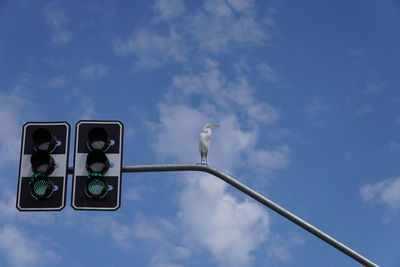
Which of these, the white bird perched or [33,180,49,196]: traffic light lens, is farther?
the white bird perched

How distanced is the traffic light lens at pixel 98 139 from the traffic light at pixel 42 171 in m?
0.33

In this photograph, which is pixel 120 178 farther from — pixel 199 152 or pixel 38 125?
pixel 199 152

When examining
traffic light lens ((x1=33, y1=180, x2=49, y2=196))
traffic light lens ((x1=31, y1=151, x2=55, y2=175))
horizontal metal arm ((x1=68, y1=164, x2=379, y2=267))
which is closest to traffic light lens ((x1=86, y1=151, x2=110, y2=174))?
horizontal metal arm ((x1=68, y1=164, x2=379, y2=267))

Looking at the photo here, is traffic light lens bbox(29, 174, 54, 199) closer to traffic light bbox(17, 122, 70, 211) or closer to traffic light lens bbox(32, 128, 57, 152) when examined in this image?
traffic light bbox(17, 122, 70, 211)

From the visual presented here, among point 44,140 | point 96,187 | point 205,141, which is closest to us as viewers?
point 96,187

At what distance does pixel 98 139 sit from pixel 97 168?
1.27 feet

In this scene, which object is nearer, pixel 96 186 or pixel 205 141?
pixel 96 186

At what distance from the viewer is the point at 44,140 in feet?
21.5

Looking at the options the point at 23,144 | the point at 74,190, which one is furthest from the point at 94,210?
the point at 23,144

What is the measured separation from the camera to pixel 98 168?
21.1 ft

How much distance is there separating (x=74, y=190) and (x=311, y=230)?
3.07m

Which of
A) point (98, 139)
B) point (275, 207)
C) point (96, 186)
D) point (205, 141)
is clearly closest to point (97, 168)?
point (96, 186)

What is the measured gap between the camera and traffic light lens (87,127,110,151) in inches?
256

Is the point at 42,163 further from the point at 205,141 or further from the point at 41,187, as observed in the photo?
the point at 205,141
